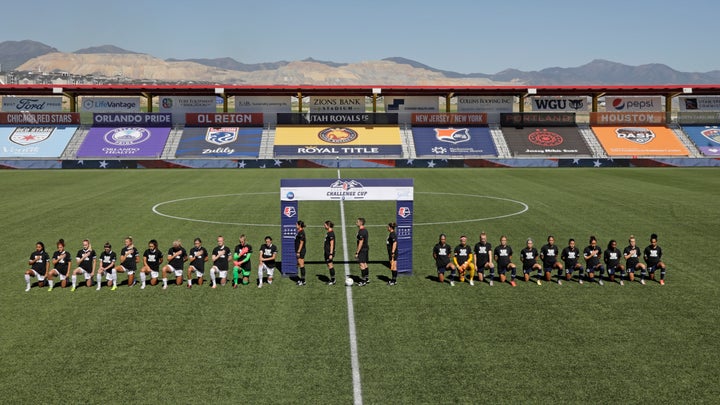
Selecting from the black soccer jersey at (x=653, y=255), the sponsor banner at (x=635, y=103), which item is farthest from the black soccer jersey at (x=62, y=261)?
the sponsor banner at (x=635, y=103)

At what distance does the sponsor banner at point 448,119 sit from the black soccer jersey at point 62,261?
185 ft

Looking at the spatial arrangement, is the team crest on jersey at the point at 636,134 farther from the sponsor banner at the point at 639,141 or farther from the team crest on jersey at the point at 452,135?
the team crest on jersey at the point at 452,135

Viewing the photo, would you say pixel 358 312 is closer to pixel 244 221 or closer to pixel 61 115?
pixel 244 221

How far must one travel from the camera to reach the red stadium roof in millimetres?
66062

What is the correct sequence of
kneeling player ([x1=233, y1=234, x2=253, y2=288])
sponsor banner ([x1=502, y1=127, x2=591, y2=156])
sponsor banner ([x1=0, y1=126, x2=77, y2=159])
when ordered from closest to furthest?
1. kneeling player ([x1=233, y1=234, x2=253, y2=288])
2. sponsor banner ([x1=0, y1=126, x2=77, y2=159])
3. sponsor banner ([x1=502, y1=127, x2=591, y2=156])

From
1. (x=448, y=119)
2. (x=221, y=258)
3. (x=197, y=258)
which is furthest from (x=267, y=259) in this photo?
(x=448, y=119)

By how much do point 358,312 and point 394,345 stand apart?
94.8 inches

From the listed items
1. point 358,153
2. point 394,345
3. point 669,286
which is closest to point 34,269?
point 394,345

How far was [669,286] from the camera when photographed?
17.4 m


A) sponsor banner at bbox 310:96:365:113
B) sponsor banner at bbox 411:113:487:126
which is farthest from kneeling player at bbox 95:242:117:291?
sponsor banner at bbox 411:113:487:126

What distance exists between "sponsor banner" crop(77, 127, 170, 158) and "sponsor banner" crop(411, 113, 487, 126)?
91.3ft

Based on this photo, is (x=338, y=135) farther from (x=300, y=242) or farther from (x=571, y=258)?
(x=571, y=258)

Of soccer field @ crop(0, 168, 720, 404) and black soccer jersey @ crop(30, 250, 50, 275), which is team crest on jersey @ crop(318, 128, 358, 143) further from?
black soccer jersey @ crop(30, 250, 50, 275)

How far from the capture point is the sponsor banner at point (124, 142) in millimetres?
63062
